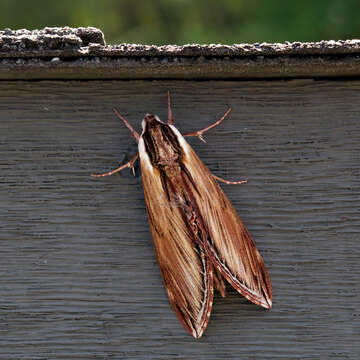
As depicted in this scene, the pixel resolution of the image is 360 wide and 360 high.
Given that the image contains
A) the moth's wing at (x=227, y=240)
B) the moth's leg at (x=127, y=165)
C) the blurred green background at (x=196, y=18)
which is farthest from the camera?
the blurred green background at (x=196, y=18)

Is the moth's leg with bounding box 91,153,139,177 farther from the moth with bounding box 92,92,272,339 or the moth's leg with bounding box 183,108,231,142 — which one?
the moth's leg with bounding box 183,108,231,142

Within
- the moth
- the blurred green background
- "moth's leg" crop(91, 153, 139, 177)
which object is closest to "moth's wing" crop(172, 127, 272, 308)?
the moth

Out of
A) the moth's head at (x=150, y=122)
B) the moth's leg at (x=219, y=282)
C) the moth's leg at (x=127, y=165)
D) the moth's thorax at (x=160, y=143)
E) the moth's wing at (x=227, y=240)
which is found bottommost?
the moth's leg at (x=219, y=282)

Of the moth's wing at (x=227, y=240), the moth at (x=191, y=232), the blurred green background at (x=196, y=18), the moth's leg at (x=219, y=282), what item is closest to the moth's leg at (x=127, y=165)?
the moth at (x=191, y=232)

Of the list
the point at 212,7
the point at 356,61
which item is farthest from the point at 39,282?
the point at 212,7

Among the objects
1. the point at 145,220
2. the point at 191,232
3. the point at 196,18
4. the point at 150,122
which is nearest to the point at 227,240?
the point at 191,232

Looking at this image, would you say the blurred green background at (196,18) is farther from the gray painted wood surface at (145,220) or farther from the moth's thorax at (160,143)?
the moth's thorax at (160,143)

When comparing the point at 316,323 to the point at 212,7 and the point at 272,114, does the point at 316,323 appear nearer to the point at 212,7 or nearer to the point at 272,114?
the point at 272,114
